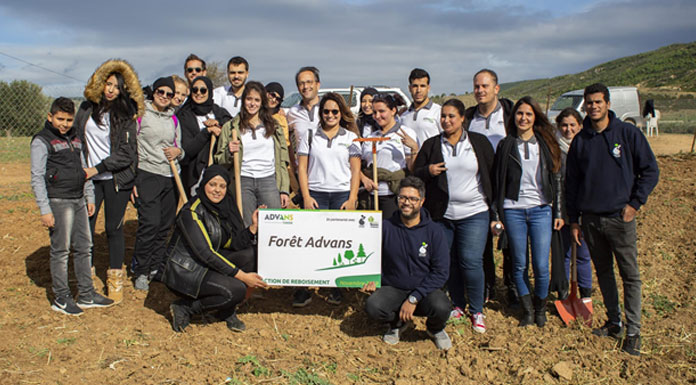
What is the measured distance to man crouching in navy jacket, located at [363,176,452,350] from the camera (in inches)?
169

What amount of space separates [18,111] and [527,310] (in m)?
20.0

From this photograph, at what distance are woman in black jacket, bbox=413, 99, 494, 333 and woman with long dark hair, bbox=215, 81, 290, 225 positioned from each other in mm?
1436

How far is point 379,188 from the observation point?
5.11 m

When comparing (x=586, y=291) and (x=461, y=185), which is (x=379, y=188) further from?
(x=586, y=291)

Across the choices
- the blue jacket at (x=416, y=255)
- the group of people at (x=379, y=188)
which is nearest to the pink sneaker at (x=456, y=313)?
the group of people at (x=379, y=188)

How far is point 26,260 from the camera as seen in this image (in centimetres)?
671

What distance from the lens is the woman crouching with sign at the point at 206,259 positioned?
14.6 ft

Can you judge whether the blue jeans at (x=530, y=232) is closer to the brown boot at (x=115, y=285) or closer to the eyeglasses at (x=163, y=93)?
the eyeglasses at (x=163, y=93)

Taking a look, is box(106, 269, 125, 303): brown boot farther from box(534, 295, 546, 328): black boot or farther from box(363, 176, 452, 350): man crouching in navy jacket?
box(534, 295, 546, 328): black boot

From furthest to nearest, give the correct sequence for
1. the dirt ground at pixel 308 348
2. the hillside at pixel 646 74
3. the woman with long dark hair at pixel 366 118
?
the hillside at pixel 646 74
the woman with long dark hair at pixel 366 118
the dirt ground at pixel 308 348

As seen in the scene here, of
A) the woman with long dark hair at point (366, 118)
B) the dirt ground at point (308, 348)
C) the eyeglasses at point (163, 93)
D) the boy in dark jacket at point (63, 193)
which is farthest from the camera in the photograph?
the woman with long dark hair at point (366, 118)

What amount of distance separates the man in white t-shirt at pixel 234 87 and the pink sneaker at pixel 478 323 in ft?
10.8

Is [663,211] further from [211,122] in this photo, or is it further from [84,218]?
[84,218]

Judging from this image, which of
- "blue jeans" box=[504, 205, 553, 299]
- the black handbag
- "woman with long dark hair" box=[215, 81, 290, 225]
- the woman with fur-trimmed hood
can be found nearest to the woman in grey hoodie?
the woman with fur-trimmed hood
